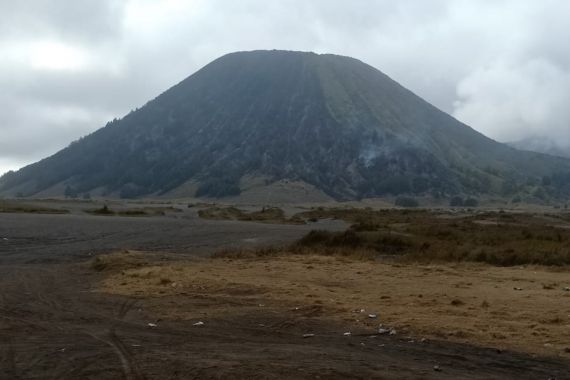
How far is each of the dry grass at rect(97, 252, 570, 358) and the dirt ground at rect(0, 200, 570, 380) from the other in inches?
1.8

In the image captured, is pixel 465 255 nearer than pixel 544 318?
No

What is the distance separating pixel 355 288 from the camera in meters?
17.8

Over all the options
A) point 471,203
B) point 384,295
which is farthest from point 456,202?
point 384,295

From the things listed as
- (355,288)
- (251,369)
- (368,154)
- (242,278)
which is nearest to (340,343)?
(251,369)

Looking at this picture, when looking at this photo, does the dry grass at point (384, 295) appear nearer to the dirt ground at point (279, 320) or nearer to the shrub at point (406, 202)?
the dirt ground at point (279, 320)

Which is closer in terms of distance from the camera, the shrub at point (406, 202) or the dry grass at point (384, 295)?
the dry grass at point (384, 295)

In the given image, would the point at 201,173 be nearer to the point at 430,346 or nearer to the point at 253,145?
the point at 253,145

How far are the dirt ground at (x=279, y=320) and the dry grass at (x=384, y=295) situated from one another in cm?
5

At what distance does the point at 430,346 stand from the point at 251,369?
A: 3173 mm

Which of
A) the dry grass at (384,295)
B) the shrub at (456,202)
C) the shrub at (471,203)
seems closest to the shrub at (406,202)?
the shrub at (456,202)

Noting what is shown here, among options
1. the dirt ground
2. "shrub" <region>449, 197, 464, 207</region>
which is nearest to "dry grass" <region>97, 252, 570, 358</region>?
the dirt ground

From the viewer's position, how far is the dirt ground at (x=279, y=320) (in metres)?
9.30

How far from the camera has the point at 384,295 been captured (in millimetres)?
16141

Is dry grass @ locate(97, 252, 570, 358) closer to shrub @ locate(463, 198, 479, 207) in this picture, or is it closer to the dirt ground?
the dirt ground
